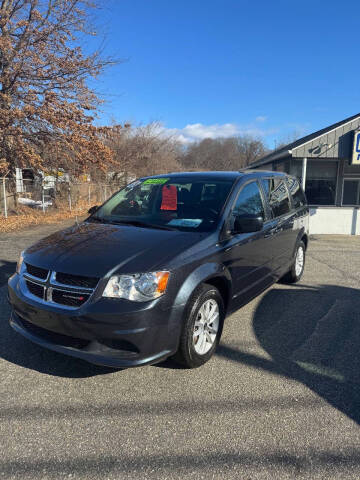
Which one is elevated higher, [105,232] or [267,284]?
[105,232]

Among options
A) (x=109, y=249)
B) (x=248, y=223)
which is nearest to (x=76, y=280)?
(x=109, y=249)

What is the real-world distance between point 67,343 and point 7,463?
84cm

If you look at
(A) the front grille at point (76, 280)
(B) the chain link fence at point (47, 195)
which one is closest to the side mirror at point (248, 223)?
(A) the front grille at point (76, 280)

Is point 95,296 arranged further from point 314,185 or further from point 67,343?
point 314,185

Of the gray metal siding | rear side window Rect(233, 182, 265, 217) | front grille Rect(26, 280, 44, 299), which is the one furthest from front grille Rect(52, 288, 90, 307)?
the gray metal siding

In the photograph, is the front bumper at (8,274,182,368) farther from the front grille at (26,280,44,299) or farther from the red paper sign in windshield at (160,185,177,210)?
the red paper sign in windshield at (160,185,177,210)

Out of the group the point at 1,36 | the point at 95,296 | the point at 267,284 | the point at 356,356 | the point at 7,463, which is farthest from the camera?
the point at 1,36

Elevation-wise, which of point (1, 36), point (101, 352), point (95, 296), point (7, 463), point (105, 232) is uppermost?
point (1, 36)

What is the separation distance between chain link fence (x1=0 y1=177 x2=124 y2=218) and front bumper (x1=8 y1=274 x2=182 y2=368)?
12.5 m

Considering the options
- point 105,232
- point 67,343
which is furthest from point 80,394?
point 105,232

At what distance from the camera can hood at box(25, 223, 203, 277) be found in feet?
8.75

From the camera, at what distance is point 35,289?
9.37ft

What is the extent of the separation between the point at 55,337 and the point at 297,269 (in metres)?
4.28

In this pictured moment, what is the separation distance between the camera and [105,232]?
3.38 metres
